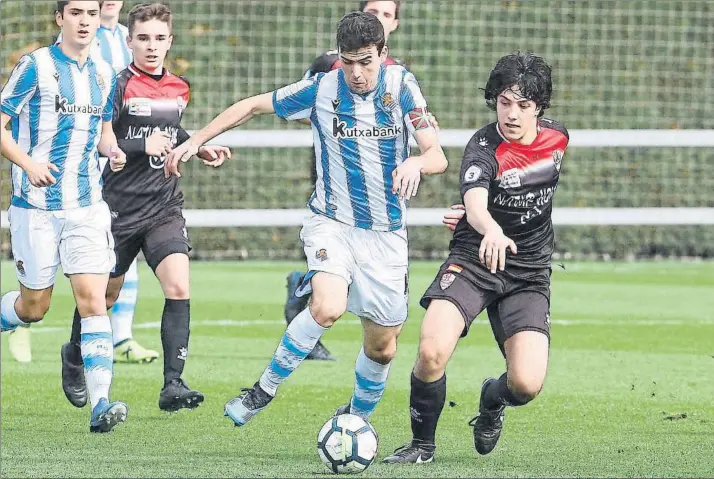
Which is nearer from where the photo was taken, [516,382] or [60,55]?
[516,382]

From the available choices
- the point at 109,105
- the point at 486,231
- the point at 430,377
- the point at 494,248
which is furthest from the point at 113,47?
the point at 494,248

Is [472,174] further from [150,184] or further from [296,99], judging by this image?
[150,184]

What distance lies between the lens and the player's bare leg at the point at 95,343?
662 cm

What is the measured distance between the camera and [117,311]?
29.6ft

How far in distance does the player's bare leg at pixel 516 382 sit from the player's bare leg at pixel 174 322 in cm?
161

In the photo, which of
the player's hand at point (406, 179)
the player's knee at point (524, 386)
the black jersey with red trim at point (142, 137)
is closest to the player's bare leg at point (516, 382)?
the player's knee at point (524, 386)

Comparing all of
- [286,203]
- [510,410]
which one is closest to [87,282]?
[510,410]

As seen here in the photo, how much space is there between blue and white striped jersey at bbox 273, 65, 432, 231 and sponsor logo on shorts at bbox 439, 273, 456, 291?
0.67 meters

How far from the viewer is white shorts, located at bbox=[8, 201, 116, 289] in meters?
6.88

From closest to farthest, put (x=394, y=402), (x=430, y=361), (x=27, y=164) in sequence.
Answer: (x=430, y=361)
(x=27, y=164)
(x=394, y=402)

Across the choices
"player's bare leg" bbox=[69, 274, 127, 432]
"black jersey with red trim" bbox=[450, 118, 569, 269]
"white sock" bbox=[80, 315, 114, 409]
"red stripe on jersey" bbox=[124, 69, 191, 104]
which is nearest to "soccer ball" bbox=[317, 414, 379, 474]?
"black jersey with red trim" bbox=[450, 118, 569, 269]

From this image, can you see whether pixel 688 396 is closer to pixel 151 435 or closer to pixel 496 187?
pixel 496 187

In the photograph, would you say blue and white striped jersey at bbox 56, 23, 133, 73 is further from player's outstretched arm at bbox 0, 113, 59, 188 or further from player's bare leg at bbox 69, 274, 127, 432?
player's bare leg at bbox 69, 274, 127, 432

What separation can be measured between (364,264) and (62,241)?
4.66 ft
